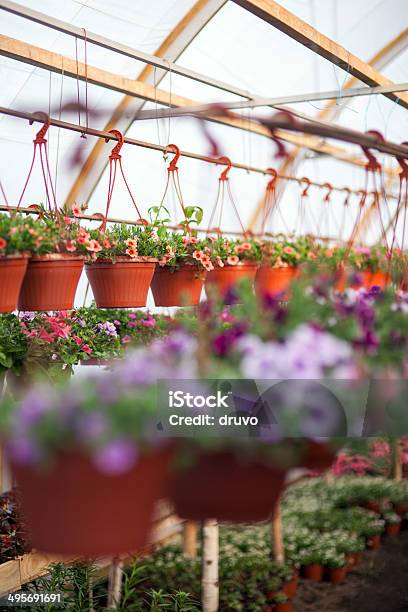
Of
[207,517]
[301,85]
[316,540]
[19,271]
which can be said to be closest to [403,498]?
[316,540]

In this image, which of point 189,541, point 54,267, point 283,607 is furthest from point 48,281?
point 283,607

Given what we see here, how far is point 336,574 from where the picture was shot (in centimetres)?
407

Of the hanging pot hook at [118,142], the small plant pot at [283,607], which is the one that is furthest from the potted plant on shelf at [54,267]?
the small plant pot at [283,607]

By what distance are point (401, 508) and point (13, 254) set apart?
3.73m

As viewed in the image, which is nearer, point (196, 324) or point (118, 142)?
point (196, 324)

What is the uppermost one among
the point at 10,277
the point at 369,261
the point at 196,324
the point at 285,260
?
the point at 369,261

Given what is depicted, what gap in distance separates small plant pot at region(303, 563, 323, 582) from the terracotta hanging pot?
2.25 meters

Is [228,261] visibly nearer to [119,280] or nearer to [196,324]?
[119,280]

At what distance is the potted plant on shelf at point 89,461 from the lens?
34.4 inches

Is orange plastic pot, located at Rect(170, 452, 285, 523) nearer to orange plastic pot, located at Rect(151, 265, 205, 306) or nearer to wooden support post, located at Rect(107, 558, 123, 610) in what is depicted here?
orange plastic pot, located at Rect(151, 265, 205, 306)

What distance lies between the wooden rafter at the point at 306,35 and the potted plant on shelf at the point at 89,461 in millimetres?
1932

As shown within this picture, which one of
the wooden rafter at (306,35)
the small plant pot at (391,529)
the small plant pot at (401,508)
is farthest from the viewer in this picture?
the small plant pot at (401,508)

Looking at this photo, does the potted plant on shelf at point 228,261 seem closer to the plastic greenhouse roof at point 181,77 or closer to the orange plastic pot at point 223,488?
Result: the plastic greenhouse roof at point 181,77

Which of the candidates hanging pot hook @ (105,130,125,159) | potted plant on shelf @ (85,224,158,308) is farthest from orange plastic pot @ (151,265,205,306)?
hanging pot hook @ (105,130,125,159)
